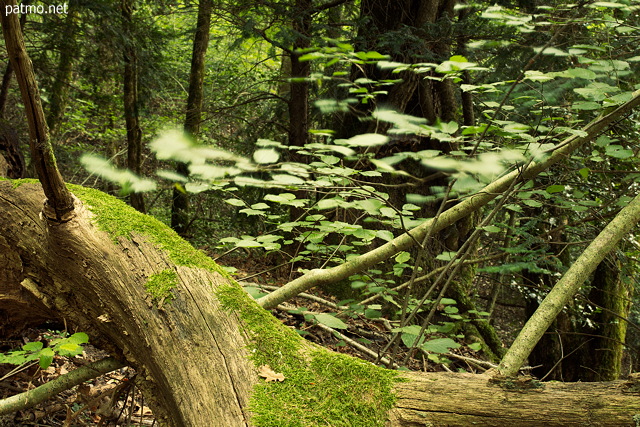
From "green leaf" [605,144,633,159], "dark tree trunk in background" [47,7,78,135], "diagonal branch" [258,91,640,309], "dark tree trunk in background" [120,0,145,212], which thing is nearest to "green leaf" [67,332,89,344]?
"diagonal branch" [258,91,640,309]

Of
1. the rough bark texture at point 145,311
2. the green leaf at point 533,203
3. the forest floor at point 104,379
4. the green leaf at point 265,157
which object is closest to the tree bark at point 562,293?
the green leaf at point 533,203

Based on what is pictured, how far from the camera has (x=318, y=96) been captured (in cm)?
695

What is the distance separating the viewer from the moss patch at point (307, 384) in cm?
173

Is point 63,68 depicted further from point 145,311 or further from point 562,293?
point 562,293

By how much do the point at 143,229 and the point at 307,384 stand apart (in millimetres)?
1342

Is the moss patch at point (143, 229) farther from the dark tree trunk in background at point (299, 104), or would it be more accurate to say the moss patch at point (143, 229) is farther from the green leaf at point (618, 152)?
the dark tree trunk in background at point (299, 104)

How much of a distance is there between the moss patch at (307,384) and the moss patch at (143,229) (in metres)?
0.29

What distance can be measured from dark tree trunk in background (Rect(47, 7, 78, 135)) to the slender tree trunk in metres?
5.32

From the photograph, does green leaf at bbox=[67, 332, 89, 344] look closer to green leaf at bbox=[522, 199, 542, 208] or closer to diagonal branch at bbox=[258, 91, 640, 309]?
diagonal branch at bbox=[258, 91, 640, 309]

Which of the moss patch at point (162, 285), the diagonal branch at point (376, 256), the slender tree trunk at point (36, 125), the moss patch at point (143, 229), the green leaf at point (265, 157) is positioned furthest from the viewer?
the diagonal branch at point (376, 256)

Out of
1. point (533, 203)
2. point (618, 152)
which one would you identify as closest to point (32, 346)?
point (533, 203)

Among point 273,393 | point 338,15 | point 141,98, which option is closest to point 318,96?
point 338,15

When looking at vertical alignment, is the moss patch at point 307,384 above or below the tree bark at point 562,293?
below

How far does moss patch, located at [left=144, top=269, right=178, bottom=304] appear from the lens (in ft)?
6.75
